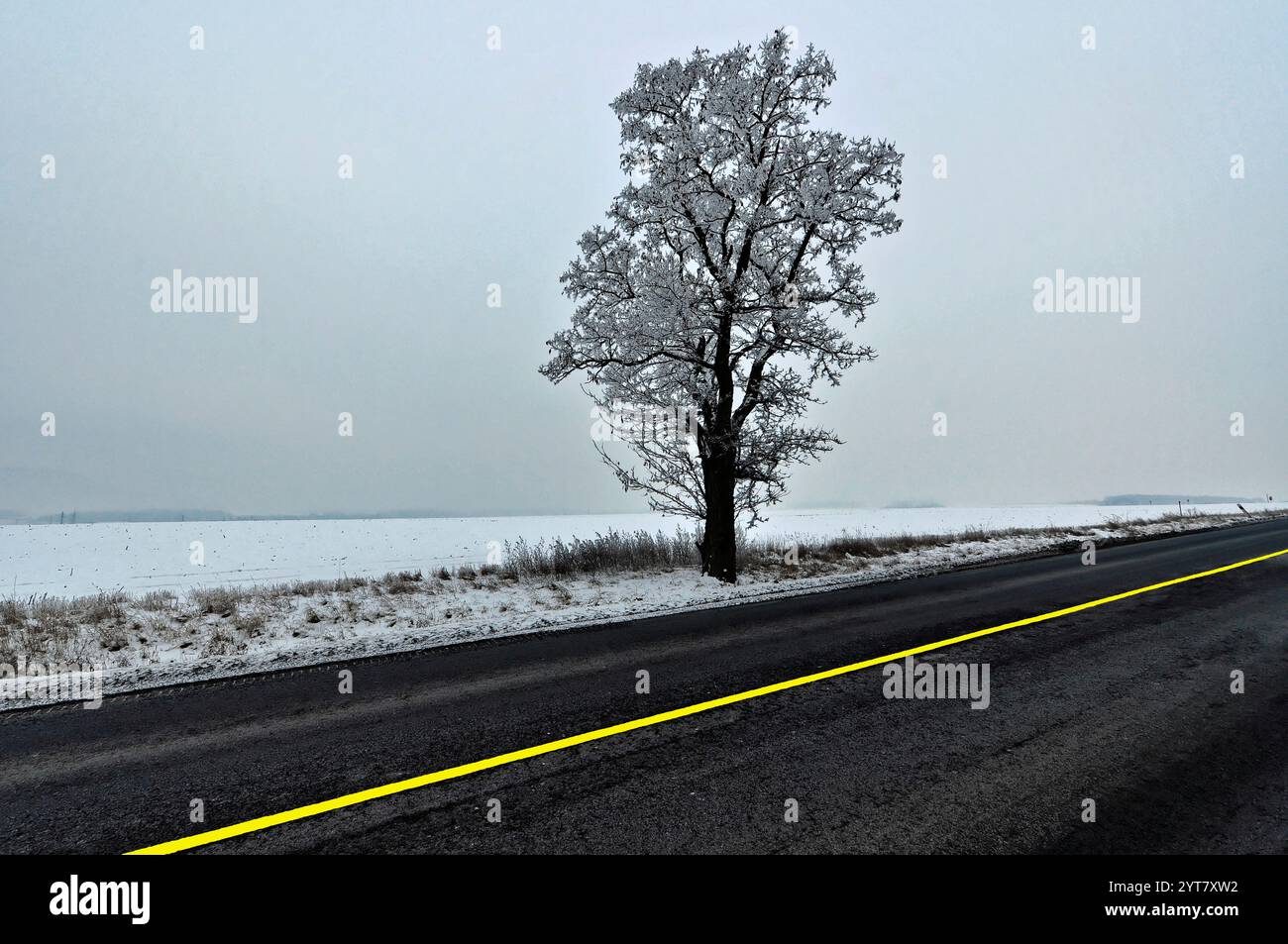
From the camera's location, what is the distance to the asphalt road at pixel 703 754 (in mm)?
3303

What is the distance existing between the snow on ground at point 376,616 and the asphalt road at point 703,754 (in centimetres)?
81

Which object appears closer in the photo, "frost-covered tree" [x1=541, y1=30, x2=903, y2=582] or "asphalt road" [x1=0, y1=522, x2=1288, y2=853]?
"asphalt road" [x1=0, y1=522, x2=1288, y2=853]

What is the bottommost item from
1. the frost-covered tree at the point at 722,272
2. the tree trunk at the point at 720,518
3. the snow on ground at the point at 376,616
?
the snow on ground at the point at 376,616

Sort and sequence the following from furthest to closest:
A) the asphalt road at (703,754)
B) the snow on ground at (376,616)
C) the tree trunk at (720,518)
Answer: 1. the tree trunk at (720,518)
2. the snow on ground at (376,616)
3. the asphalt road at (703,754)

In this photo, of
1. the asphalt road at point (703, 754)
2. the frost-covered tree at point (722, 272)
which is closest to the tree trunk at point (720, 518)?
the frost-covered tree at point (722, 272)

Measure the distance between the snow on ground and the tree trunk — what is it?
2.06 ft

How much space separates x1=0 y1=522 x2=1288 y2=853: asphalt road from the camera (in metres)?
3.30

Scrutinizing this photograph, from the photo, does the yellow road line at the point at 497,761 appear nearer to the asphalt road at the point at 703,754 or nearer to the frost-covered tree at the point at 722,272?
the asphalt road at the point at 703,754

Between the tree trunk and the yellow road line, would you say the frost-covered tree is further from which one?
the yellow road line

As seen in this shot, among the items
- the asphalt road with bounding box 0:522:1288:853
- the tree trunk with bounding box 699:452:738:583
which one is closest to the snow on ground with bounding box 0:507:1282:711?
the tree trunk with bounding box 699:452:738:583

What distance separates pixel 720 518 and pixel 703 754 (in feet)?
33.0

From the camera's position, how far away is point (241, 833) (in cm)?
334

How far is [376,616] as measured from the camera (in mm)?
10273

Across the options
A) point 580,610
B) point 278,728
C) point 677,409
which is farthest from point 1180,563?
point 278,728
